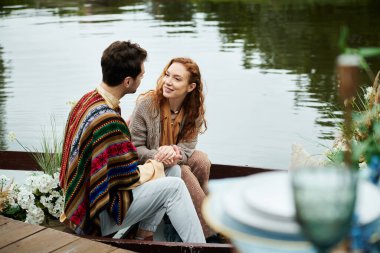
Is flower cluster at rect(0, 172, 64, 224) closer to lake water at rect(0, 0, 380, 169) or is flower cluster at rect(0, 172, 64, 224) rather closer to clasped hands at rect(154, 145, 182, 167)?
clasped hands at rect(154, 145, 182, 167)

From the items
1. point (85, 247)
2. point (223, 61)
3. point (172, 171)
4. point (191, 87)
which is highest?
point (191, 87)

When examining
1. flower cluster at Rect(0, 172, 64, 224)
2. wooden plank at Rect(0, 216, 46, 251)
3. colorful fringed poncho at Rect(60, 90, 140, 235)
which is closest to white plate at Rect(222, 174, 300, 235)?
wooden plank at Rect(0, 216, 46, 251)

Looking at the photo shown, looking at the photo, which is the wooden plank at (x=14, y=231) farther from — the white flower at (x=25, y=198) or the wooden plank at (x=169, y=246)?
the white flower at (x=25, y=198)

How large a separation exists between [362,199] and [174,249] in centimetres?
162

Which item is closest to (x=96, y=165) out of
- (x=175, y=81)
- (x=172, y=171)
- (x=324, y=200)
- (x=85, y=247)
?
(x=172, y=171)

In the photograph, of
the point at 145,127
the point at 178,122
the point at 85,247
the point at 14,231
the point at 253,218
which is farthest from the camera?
the point at 178,122

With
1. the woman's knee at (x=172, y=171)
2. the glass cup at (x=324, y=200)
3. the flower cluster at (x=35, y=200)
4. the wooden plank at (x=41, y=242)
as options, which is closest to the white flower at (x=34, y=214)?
the flower cluster at (x=35, y=200)

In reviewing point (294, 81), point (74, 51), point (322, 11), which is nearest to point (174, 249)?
point (294, 81)

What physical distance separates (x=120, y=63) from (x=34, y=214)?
37.7 inches

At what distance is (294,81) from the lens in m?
9.30

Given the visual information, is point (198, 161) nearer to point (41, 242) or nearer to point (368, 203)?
point (41, 242)

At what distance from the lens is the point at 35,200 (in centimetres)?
333

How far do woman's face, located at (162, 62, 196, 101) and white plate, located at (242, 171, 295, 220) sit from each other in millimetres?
2145

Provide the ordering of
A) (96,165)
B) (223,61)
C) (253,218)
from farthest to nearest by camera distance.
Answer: (223,61)
(96,165)
(253,218)
